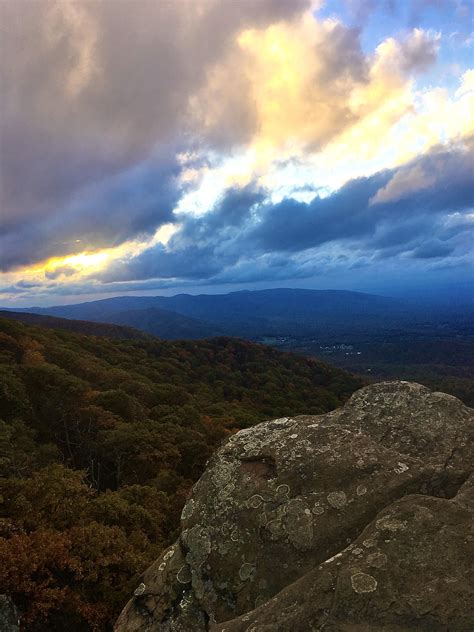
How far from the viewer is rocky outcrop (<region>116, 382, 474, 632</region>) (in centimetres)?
489

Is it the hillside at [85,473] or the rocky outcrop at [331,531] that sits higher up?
the rocky outcrop at [331,531]

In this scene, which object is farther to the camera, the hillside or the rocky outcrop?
the hillside

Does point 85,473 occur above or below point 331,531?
below

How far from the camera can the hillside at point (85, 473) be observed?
10.9 m

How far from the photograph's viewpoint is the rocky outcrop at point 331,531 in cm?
489

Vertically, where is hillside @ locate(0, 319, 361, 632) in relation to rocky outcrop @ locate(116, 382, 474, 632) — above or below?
below

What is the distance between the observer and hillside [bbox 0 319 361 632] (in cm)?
1087

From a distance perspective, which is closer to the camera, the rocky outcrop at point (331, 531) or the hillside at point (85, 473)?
the rocky outcrop at point (331, 531)

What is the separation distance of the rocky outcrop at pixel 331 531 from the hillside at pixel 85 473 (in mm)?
4277

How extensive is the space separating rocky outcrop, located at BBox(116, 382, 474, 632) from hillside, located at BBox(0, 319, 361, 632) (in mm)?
4277

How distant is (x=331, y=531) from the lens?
6.90 meters

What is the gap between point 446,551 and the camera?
17.1ft

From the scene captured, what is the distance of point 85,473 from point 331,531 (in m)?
16.2

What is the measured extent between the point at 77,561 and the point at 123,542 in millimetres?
1950
